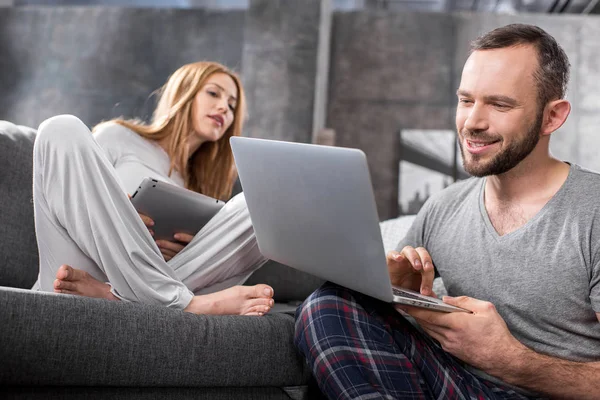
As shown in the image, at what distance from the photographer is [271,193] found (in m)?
1.27

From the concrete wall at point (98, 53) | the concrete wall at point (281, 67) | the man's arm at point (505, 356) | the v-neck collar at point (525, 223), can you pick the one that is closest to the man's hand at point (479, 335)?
the man's arm at point (505, 356)

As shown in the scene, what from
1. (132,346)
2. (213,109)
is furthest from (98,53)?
(132,346)

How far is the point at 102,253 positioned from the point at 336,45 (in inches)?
176

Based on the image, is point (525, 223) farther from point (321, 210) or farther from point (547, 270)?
point (321, 210)

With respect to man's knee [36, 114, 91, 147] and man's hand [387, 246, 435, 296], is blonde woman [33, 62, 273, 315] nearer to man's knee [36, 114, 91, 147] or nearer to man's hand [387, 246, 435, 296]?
man's knee [36, 114, 91, 147]

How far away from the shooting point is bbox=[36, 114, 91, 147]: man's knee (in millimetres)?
1496

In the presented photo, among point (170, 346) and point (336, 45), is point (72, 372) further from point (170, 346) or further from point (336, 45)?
point (336, 45)

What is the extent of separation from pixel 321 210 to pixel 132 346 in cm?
52

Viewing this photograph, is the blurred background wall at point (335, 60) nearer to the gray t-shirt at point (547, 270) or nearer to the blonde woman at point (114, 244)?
the blonde woman at point (114, 244)

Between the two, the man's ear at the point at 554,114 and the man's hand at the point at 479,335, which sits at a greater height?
the man's ear at the point at 554,114

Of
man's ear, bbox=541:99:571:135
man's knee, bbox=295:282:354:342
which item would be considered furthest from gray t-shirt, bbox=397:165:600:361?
man's knee, bbox=295:282:354:342

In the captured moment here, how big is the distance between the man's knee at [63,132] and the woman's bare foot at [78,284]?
0.98ft

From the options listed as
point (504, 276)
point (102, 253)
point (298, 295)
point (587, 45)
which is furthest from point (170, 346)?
point (587, 45)

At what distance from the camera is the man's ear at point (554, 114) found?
1.45 metres
